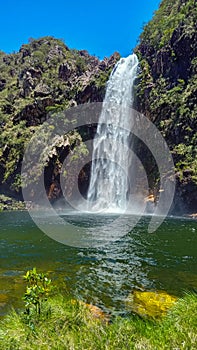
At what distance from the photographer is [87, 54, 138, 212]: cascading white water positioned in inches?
1437

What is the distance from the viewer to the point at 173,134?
33.9m

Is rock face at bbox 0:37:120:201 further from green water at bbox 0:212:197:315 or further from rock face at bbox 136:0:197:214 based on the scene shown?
green water at bbox 0:212:197:315

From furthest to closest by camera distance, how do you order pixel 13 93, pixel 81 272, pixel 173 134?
pixel 13 93 → pixel 173 134 → pixel 81 272

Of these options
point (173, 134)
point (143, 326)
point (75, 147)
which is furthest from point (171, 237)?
point (75, 147)

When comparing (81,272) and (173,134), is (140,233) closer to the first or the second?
(81,272)

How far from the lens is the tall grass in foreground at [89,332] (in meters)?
3.62

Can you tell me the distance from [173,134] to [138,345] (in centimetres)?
3223

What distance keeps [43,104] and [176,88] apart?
2117cm

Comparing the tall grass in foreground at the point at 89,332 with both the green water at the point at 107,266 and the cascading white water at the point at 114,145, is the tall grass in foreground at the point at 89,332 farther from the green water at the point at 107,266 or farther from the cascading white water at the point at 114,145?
the cascading white water at the point at 114,145

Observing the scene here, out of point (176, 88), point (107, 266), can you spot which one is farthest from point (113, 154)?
point (107, 266)

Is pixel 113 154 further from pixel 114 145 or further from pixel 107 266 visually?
pixel 107 266

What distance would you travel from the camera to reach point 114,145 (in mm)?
38625

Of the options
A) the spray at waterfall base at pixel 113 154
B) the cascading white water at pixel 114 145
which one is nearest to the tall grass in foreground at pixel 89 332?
the spray at waterfall base at pixel 113 154

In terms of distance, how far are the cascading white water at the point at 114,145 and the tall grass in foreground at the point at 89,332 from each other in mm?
30920
